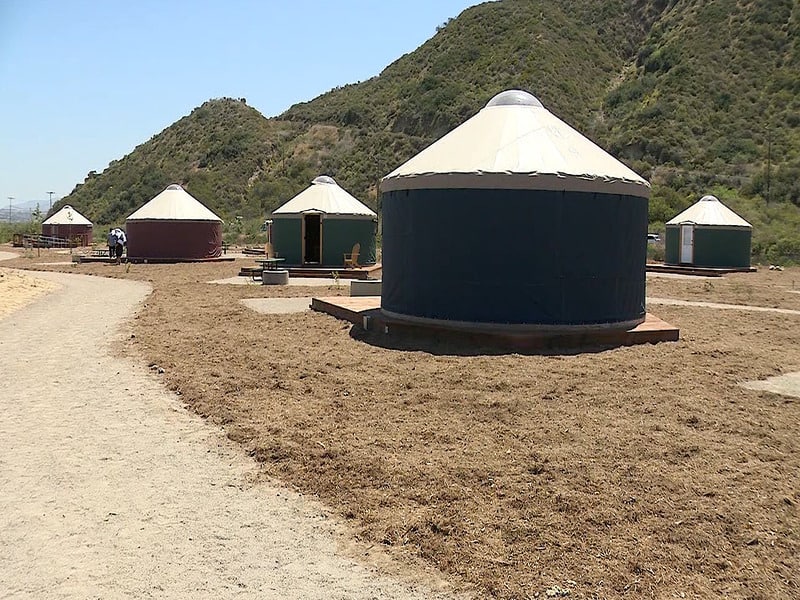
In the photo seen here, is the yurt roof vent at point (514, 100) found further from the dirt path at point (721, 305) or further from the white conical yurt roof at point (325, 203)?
the white conical yurt roof at point (325, 203)

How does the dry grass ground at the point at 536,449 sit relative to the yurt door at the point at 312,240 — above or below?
below

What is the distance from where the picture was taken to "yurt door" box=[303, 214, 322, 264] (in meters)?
17.9

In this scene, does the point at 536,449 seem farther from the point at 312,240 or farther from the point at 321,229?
the point at 312,240

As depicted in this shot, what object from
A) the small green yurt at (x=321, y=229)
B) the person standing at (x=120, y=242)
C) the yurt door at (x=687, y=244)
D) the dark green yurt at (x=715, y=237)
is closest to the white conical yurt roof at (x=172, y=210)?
the person standing at (x=120, y=242)

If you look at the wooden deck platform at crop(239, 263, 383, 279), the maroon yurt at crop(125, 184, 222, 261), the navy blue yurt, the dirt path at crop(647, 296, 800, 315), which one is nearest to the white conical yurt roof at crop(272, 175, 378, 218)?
the wooden deck platform at crop(239, 263, 383, 279)

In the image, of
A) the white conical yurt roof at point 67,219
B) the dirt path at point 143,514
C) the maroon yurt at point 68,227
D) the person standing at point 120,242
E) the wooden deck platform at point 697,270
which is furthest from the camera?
the white conical yurt roof at point 67,219

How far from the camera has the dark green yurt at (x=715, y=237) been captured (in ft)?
69.1

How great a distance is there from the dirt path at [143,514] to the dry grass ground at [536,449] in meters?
0.24

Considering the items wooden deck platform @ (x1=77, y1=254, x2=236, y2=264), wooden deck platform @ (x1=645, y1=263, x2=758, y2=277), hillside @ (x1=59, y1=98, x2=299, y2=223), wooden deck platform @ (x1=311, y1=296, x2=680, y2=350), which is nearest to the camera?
wooden deck platform @ (x1=311, y1=296, x2=680, y2=350)

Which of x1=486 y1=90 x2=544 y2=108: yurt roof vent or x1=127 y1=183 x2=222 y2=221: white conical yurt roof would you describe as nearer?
x1=486 y1=90 x2=544 y2=108: yurt roof vent

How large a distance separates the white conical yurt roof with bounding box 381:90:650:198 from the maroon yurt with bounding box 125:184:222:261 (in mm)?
14824

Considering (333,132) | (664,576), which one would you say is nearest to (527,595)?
(664,576)

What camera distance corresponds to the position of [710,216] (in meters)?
21.1

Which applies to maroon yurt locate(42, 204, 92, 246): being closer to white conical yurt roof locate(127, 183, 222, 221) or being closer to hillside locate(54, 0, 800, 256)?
hillside locate(54, 0, 800, 256)
